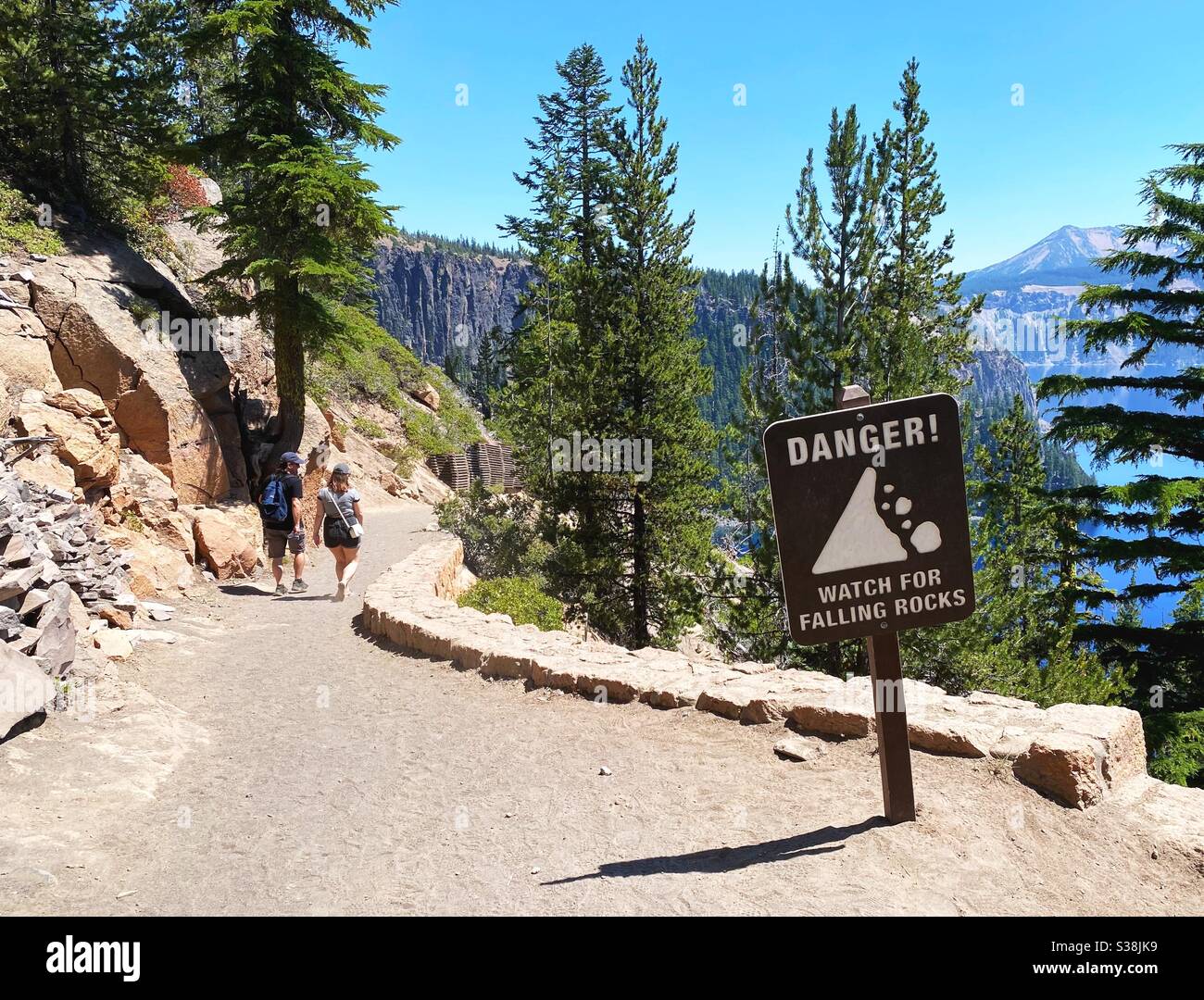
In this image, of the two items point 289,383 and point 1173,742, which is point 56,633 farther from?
point 1173,742

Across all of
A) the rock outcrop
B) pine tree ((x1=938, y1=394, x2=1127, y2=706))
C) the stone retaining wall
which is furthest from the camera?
pine tree ((x1=938, y1=394, x2=1127, y2=706))

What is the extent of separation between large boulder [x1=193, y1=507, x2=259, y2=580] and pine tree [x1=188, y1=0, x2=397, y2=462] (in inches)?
154

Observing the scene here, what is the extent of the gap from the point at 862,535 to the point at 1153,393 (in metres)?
13.8

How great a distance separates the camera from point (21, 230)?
1277cm

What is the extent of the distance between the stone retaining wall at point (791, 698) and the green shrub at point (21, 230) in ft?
29.8

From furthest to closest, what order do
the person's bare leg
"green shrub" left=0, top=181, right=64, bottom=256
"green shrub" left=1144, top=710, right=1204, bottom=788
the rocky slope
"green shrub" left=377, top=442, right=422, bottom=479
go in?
"green shrub" left=377, top=442, right=422, bottom=479, "green shrub" left=0, top=181, right=64, bottom=256, "green shrub" left=1144, top=710, right=1204, bottom=788, the person's bare leg, the rocky slope

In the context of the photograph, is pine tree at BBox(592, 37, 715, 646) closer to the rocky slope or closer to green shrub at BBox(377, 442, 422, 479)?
the rocky slope

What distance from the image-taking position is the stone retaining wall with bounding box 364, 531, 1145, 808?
13.7 ft

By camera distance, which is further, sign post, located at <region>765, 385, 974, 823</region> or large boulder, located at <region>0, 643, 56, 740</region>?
large boulder, located at <region>0, 643, 56, 740</region>

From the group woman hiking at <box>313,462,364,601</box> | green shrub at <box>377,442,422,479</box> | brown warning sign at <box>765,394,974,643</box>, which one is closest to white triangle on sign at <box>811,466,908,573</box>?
brown warning sign at <box>765,394,974,643</box>

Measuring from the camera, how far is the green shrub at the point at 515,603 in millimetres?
11267

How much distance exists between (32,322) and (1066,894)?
1400 centimetres

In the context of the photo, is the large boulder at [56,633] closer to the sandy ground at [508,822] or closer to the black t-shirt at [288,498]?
the sandy ground at [508,822]
